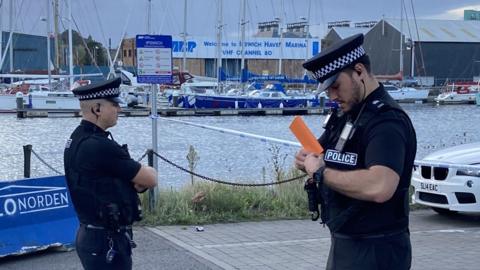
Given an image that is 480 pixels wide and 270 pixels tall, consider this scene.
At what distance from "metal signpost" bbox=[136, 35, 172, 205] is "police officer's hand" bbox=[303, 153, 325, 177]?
7235mm

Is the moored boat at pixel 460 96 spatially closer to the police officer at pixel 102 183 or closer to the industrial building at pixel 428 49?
the industrial building at pixel 428 49

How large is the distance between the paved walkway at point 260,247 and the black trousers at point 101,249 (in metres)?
2.90

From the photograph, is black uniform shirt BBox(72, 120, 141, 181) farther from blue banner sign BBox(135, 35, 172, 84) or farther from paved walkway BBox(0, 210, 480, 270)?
blue banner sign BBox(135, 35, 172, 84)

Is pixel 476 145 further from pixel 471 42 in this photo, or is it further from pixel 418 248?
pixel 471 42

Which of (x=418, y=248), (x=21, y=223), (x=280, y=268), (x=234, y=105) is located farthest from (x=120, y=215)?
(x=234, y=105)

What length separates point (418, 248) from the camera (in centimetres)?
869

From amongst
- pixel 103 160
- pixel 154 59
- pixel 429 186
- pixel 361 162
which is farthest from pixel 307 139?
pixel 154 59

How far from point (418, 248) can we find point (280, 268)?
6.17 feet

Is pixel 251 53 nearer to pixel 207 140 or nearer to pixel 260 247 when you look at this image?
pixel 207 140

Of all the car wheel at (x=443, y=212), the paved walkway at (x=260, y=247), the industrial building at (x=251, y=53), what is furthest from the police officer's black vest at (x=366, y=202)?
the industrial building at (x=251, y=53)

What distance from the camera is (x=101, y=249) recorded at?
191 inches

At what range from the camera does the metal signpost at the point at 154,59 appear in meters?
10.8

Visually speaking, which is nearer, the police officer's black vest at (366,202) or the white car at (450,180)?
the police officer's black vest at (366,202)

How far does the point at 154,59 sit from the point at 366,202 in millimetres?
7669
